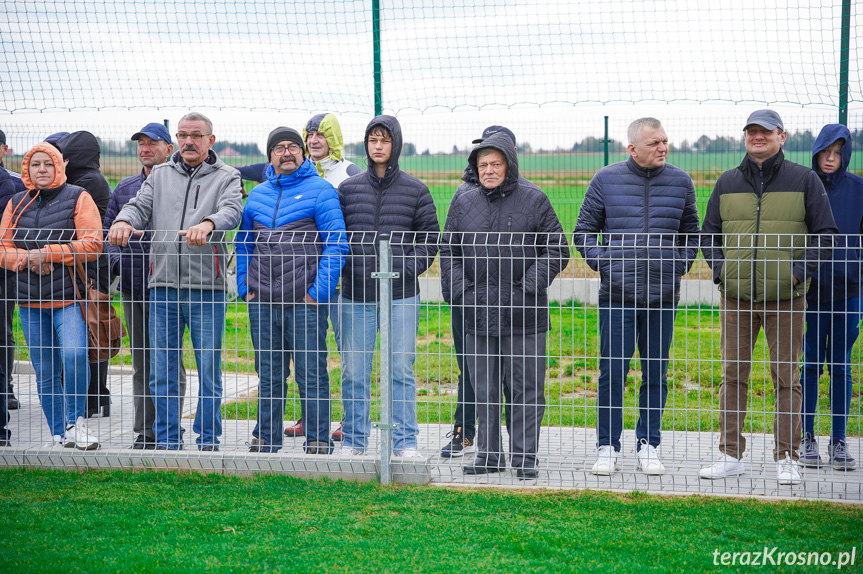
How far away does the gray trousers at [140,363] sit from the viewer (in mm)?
5594

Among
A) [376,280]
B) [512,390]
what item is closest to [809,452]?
[512,390]

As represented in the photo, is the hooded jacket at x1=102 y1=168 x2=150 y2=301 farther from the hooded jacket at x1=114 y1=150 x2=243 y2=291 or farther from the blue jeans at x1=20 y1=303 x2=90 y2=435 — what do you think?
the blue jeans at x1=20 y1=303 x2=90 y2=435

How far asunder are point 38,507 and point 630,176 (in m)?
3.89

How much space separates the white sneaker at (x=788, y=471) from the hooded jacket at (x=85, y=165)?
4.88 metres

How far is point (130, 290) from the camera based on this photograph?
5.60m

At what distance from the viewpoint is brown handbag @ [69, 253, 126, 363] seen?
547 centimetres

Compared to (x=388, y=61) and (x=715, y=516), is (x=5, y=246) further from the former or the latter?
(x=715, y=516)

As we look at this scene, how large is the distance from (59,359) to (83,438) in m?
0.58

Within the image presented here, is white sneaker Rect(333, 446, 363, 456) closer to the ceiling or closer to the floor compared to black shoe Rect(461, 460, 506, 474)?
closer to the ceiling

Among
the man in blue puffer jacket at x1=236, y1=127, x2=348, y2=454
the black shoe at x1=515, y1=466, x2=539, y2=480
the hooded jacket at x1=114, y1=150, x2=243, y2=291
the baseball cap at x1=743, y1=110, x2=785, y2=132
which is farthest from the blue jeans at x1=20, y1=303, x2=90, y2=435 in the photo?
the baseball cap at x1=743, y1=110, x2=785, y2=132

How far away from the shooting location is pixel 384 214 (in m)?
5.45

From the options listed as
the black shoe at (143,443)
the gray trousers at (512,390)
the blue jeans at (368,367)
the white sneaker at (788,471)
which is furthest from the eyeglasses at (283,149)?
the white sneaker at (788,471)

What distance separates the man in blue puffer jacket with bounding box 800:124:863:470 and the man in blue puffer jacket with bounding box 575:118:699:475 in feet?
3.01

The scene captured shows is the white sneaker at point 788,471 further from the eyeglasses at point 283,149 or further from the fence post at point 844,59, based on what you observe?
the eyeglasses at point 283,149
